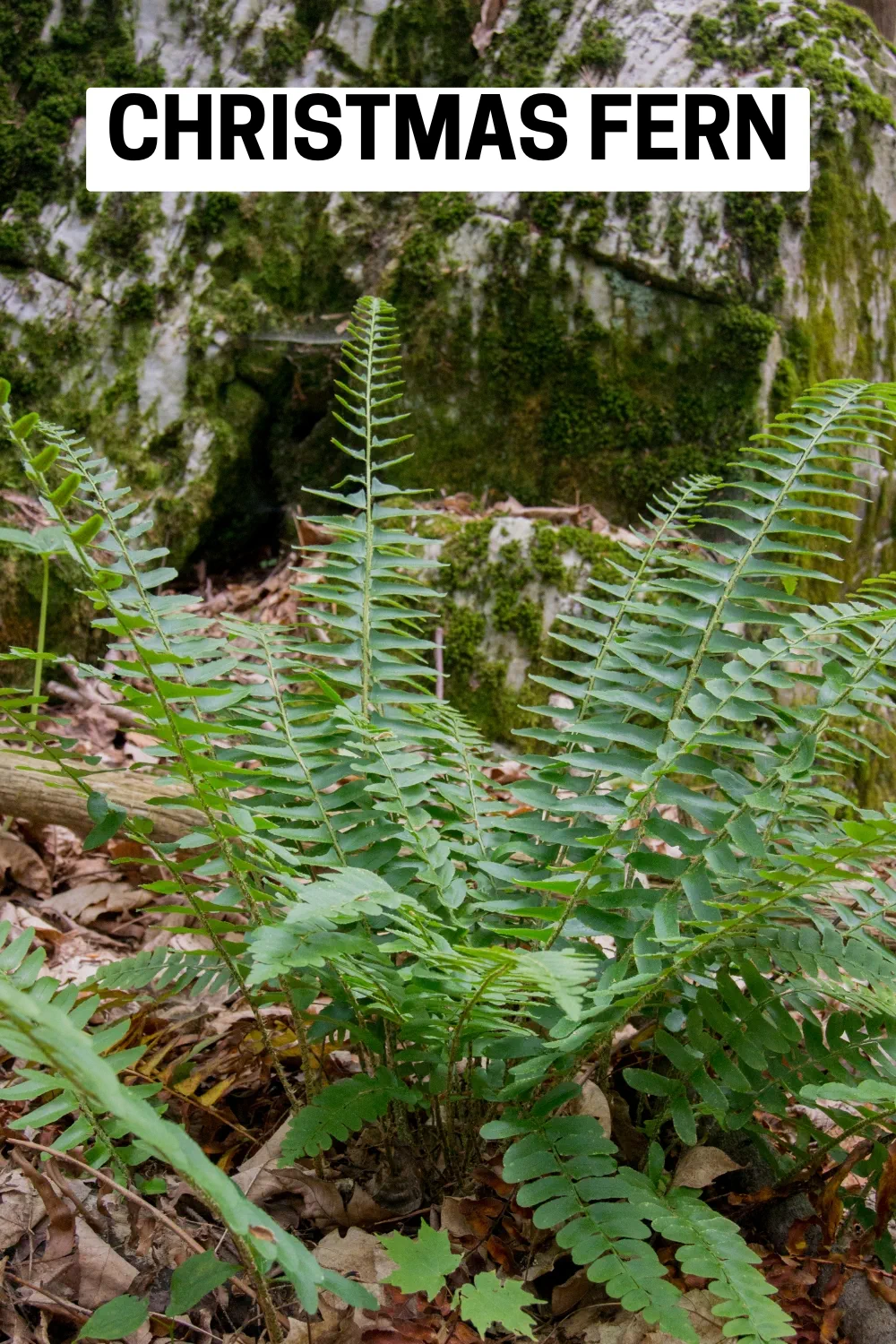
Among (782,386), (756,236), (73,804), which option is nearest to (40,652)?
(73,804)

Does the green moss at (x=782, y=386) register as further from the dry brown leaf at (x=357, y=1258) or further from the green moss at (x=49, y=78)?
the dry brown leaf at (x=357, y=1258)

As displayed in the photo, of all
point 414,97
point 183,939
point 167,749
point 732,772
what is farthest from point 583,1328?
point 414,97

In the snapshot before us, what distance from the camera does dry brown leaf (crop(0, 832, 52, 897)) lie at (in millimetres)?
2475

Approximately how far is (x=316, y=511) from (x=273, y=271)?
1.02 m

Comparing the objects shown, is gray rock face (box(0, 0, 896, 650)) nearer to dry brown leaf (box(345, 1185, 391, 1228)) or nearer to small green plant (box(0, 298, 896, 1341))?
small green plant (box(0, 298, 896, 1341))

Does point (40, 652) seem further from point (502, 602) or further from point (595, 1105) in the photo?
point (502, 602)

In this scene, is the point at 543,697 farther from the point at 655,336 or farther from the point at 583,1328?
the point at 583,1328

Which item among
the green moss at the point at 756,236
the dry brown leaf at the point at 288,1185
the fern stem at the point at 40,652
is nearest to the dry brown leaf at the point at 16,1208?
the dry brown leaf at the point at 288,1185

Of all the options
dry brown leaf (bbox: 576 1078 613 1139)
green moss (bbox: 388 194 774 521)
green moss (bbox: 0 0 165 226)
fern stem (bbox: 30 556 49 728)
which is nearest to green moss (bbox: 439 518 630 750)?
green moss (bbox: 388 194 774 521)

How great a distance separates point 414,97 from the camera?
4.11 m

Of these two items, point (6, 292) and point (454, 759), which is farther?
point (6, 292)

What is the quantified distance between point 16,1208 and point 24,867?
3.81 ft

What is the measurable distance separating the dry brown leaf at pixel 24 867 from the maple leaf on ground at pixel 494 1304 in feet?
5.40

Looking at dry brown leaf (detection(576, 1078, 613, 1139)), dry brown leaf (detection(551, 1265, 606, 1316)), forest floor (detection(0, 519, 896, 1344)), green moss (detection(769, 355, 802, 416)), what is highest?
green moss (detection(769, 355, 802, 416))
